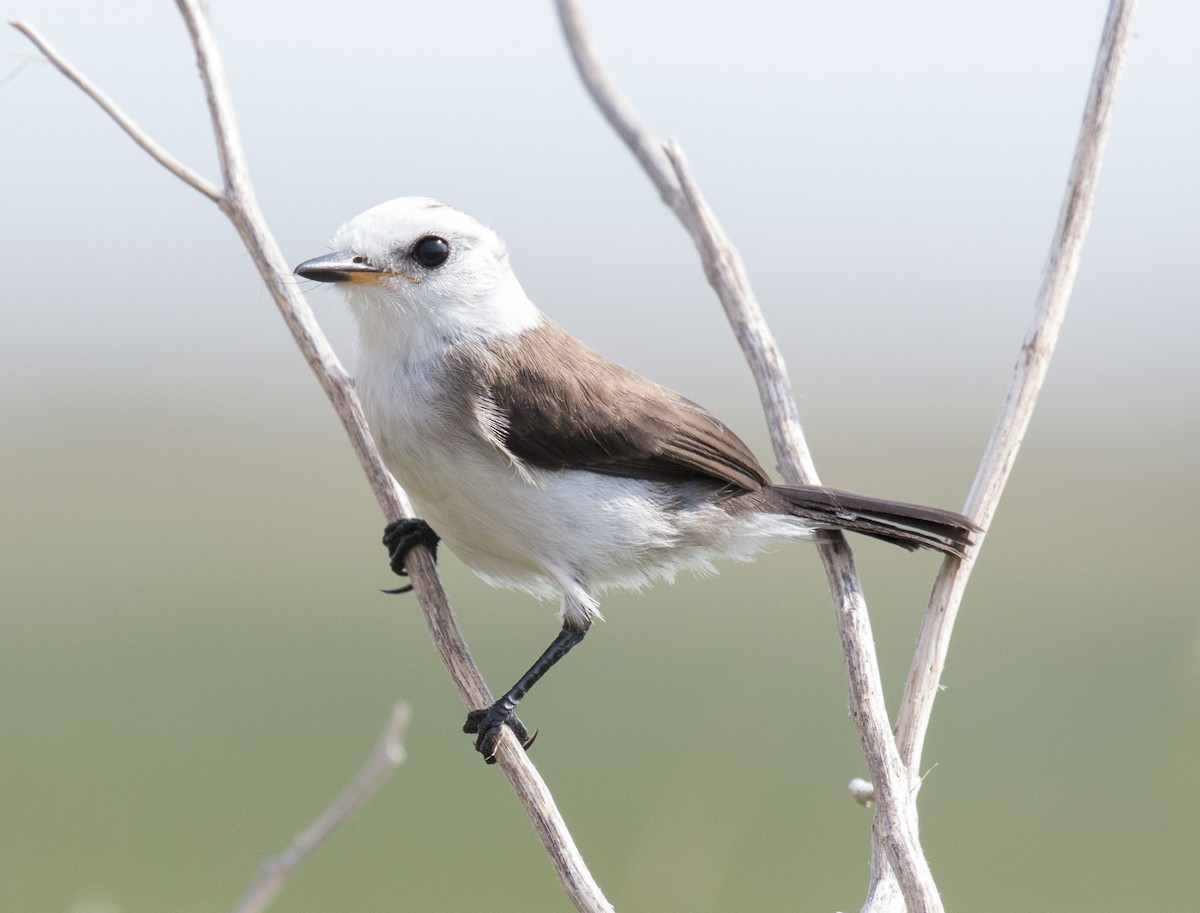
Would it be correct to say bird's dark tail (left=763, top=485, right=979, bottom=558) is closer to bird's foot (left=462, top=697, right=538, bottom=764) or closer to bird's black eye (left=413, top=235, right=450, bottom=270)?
bird's foot (left=462, top=697, right=538, bottom=764)

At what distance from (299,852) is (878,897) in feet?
3.09

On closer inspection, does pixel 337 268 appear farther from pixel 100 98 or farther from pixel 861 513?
pixel 861 513

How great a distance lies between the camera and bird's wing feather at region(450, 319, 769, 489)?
290cm

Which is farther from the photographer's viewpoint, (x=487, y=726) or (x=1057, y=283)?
(x=487, y=726)

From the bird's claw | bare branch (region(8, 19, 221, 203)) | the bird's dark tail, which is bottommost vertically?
the bird's claw

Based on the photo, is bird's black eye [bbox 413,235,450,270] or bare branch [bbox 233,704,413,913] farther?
bird's black eye [bbox 413,235,450,270]

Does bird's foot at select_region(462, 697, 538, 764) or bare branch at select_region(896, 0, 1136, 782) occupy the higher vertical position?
bare branch at select_region(896, 0, 1136, 782)

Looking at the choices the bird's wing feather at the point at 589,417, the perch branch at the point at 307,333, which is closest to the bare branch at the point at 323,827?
the perch branch at the point at 307,333

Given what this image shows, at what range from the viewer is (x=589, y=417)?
2.96m

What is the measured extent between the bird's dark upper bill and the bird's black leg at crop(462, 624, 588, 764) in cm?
102

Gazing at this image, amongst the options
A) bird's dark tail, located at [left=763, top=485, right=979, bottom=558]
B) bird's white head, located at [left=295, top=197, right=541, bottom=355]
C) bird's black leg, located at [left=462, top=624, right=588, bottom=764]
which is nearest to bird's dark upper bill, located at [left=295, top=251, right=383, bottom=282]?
bird's white head, located at [left=295, top=197, right=541, bottom=355]

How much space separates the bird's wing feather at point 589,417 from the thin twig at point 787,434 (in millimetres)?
475

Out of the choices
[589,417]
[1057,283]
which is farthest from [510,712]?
[1057,283]

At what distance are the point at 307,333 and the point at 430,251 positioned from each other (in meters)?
0.38
